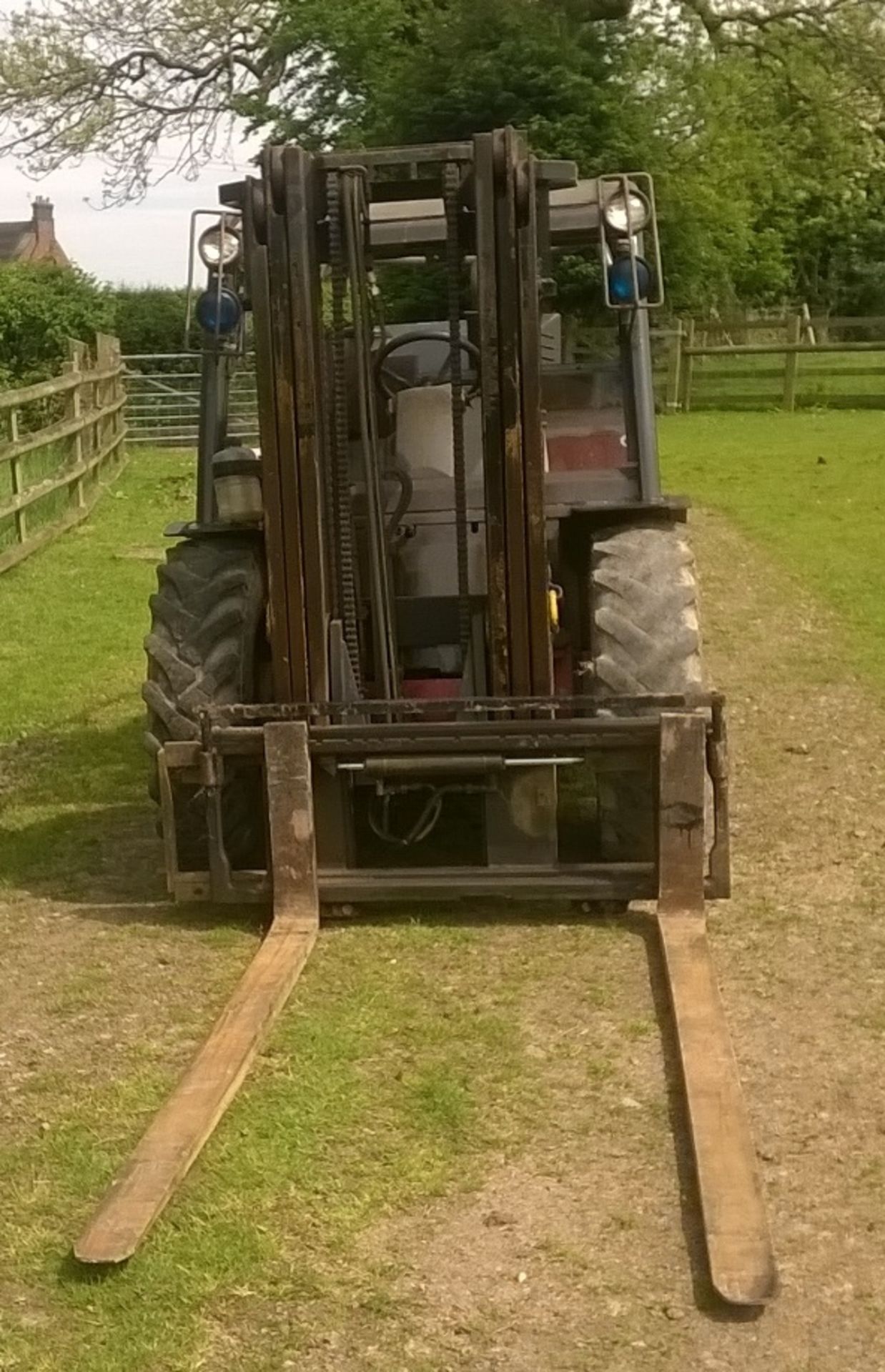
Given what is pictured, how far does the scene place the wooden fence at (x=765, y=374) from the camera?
2856cm

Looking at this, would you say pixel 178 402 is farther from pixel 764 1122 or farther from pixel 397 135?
pixel 764 1122

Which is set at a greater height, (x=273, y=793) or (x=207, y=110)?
(x=207, y=110)

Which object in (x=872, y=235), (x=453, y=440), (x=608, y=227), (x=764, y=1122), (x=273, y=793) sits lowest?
(x=764, y=1122)

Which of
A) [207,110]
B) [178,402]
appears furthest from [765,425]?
[207,110]

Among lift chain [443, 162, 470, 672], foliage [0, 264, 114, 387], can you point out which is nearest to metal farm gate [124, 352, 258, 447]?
foliage [0, 264, 114, 387]

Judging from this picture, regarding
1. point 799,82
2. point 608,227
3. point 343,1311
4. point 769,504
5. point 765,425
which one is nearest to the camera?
point 343,1311

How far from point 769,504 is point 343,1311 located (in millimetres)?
14109

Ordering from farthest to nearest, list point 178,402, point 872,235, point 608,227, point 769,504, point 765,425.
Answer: point 872,235
point 178,402
point 765,425
point 769,504
point 608,227

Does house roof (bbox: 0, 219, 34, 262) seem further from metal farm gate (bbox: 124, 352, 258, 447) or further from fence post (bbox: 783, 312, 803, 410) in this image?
fence post (bbox: 783, 312, 803, 410)

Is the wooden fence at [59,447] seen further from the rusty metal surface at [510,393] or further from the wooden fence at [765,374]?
the wooden fence at [765,374]

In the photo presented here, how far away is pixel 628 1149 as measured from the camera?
12.6 ft

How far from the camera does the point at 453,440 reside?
5.30m

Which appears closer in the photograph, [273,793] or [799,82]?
[273,793]

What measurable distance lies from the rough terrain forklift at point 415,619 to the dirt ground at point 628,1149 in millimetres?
212
